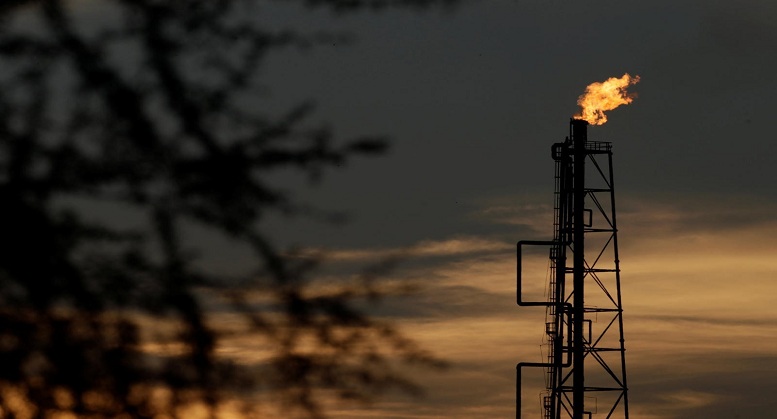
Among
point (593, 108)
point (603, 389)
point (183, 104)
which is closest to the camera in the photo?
Answer: point (183, 104)

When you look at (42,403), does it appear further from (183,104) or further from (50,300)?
(183,104)

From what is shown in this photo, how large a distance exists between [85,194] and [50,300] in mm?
435

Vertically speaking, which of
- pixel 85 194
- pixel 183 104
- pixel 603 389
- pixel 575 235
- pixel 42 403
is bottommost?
pixel 42 403

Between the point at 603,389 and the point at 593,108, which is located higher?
the point at 593,108

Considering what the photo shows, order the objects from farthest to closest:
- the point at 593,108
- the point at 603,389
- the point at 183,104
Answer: the point at 593,108 < the point at 603,389 < the point at 183,104

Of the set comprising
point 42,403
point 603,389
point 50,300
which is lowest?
point 42,403

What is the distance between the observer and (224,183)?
515 centimetres

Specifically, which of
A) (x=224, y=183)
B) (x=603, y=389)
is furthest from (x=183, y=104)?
(x=603, y=389)

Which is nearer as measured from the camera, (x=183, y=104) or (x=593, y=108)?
(x=183, y=104)

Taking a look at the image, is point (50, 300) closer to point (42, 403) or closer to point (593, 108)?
point (42, 403)

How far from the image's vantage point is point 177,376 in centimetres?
523

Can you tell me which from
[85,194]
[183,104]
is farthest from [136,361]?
[183,104]

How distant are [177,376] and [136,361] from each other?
0.18 metres

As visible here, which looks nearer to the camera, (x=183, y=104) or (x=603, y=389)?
(x=183, y=104)
